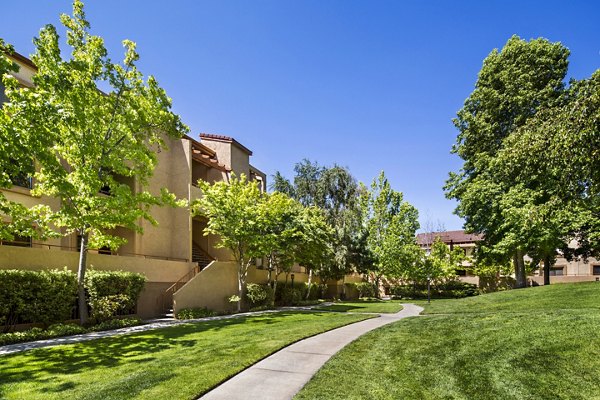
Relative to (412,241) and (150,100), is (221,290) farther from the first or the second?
(412,241)

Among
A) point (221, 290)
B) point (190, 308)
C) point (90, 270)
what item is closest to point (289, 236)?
point (221, 290)

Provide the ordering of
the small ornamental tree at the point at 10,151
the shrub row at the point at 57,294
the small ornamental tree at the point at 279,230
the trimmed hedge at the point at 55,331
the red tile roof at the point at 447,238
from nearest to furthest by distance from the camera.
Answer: the small ornamental tree at the point at 10,151
the trimmed hedge at the point at 55,331
the shrub row at the point at 57,294
the small ornamental tree at the point at 279,230
the red tile roof at the point at 447,238

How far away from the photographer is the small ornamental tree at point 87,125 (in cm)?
1144

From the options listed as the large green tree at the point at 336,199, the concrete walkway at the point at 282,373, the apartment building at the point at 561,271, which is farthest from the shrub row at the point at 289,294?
the apartment building at the point at 561,271

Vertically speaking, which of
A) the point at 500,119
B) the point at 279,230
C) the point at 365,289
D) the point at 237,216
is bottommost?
the point at 365,289

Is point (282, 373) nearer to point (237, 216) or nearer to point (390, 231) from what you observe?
point (237, 216)

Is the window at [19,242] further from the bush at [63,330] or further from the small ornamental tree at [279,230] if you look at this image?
the small ornamental tree at [279,230]

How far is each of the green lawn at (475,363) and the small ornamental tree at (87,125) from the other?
32.3 ft

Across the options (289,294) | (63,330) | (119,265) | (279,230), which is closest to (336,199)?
(289,294)

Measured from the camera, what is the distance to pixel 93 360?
27.4 ft

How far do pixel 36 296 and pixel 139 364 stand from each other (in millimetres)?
7631

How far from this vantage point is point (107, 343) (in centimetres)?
1055

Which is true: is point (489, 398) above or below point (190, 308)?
above

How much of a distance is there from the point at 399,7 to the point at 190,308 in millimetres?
16514
